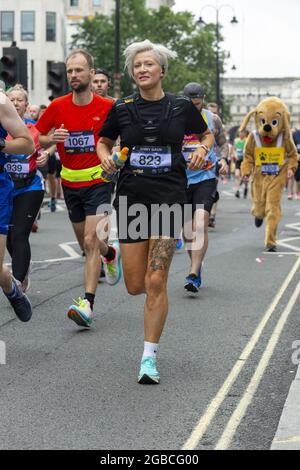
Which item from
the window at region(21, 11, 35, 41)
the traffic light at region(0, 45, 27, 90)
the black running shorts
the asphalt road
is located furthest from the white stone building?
the black running shorts

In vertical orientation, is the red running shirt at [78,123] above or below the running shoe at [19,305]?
above

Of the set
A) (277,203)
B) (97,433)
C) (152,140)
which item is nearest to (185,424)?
(97,433)

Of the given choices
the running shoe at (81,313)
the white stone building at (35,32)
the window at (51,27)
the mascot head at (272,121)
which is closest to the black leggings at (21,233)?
the running shoe at (81,313)

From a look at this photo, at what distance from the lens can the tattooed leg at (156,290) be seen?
620 centimetres

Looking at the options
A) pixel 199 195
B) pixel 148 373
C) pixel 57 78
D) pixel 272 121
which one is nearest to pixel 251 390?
pixel 148 373

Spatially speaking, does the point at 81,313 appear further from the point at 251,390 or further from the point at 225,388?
the point at 251,390

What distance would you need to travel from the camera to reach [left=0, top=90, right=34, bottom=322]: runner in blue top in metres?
6.34

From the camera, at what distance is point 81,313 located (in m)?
7.64

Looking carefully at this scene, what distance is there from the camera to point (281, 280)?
10758mm

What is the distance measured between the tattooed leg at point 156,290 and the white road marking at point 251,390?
1.99 feet

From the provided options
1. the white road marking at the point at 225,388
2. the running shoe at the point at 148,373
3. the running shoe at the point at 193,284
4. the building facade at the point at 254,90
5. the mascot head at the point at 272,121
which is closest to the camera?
the white road marking at the point at 225,388

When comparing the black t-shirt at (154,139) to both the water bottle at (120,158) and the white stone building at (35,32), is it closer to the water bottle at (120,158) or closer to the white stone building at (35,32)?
the water bottle at (120,158)

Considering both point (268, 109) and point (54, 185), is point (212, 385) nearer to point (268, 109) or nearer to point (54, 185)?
point (268, 109)
